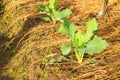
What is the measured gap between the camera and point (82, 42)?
241 cm

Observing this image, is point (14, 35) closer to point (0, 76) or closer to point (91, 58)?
point (0, 76)

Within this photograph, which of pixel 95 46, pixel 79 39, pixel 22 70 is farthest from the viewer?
pixel 22 70

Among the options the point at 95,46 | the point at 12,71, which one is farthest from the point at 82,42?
the point at 12,71

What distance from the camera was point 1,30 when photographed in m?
3.36

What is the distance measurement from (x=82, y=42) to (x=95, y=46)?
143 millimetres

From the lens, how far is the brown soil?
2350mm

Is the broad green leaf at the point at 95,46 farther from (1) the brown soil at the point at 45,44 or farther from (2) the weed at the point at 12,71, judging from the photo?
(2) the weed at the point at 12,71

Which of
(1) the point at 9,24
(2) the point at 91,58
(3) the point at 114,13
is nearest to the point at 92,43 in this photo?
(2) the point at 91,58

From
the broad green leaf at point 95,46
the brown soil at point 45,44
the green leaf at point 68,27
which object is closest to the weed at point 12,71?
the brown soil at point 45,44

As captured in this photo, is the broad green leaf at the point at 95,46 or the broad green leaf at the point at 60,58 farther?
the broad green leaf at the point at 60,58

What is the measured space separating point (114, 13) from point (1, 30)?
128 centimetres

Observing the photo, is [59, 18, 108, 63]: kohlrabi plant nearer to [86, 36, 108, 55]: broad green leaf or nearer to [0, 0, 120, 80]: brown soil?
[86, 36, 108, 55]: broad green leaf

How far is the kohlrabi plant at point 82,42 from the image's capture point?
229 centimetres

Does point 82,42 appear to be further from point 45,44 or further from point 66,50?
point 45,44
